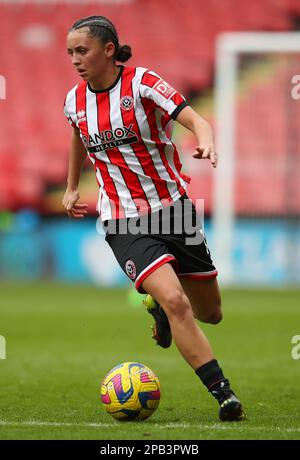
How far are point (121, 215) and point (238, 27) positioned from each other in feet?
51.2

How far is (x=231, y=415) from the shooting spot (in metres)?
5.00

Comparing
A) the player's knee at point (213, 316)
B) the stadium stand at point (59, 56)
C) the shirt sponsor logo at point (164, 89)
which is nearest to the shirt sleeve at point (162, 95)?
the shirt sponsor logo at point (164, 89)

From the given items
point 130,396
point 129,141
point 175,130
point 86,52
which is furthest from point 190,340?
point 175,130

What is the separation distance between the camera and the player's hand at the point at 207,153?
4.73 m

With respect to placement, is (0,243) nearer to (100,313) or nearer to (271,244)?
(271,244)

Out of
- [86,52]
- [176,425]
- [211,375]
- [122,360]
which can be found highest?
[86,52]

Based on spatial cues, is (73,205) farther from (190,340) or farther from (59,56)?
(59,56)

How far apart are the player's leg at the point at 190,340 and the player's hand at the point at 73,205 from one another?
105cm

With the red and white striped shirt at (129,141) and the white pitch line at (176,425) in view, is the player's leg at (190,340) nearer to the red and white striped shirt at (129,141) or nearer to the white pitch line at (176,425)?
the white pitch line at (176,425)

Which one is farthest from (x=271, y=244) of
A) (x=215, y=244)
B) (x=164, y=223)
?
(x=164, y=223)

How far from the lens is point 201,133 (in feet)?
16.2

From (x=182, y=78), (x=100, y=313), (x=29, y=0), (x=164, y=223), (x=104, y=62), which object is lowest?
→ (x=100, y=313)

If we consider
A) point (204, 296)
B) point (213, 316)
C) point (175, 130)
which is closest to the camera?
point (204, 296)

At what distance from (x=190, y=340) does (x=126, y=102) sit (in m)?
1.43
